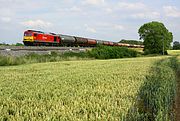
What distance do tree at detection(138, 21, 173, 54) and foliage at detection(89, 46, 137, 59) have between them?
23.8 meters

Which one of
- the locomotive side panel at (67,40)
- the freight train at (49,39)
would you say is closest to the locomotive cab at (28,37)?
the freight train at (49,39)

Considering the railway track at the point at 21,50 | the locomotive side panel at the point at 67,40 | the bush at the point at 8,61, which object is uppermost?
the locomotive side panel at the point at 67,40

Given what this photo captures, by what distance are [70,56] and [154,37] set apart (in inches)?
2119

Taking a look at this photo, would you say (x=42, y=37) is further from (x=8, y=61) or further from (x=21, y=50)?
(x=8, y=61)

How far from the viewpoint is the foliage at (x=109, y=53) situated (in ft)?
193

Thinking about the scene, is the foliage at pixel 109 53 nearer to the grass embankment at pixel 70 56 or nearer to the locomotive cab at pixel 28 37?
the grass embankment at pixel 70 56

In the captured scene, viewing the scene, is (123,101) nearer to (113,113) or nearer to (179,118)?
(113,113)

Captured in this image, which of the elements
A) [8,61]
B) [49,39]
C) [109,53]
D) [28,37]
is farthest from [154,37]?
[8,61]

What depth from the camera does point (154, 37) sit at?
97000 mm

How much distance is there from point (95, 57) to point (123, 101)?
50.8 meters

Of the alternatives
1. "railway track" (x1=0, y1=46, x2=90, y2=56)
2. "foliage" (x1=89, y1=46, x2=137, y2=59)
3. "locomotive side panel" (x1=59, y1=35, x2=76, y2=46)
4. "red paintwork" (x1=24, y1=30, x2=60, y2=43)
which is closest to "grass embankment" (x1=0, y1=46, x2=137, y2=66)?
"foliage" (x1=89, y1=46, x2=137, y2=59)

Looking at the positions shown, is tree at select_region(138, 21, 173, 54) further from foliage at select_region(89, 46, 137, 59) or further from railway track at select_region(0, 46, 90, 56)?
railway track at select_region(0, 46, 90, 56)

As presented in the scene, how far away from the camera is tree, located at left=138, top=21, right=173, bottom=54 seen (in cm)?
9519

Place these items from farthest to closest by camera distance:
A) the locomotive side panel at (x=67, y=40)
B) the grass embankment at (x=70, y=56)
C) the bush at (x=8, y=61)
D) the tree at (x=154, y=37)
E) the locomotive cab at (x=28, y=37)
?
the tree at (x=154, y=37), the locomotive side panel at (x=67, y=40), the locomotive cab at (x=28, y=37), the grass embankment at (x=70, y=56), the bush at (x=8, y=61)
